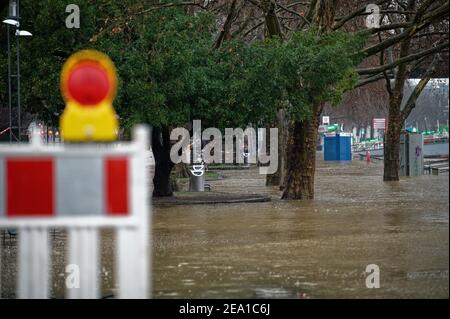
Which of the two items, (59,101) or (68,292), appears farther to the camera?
(59,101)

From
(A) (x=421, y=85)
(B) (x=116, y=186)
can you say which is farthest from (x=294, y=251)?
(A) (x=421, y=85)

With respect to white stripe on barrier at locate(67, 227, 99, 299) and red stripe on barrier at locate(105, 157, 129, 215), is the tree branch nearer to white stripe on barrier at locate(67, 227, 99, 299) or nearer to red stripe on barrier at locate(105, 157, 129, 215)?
white stripe on barrier at locate(67, 227, 99, 299)

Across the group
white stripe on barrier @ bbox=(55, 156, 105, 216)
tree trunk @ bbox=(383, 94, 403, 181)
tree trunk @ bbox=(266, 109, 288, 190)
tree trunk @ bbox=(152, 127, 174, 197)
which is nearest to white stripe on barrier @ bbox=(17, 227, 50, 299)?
white stripe on barrier @ bbox=(55, 156, 105, 216)

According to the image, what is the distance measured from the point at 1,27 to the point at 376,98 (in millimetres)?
35825

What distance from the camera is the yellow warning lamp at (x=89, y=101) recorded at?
4902 millimetres

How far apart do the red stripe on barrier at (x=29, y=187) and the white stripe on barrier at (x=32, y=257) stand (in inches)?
4.2

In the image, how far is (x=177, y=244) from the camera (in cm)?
1742

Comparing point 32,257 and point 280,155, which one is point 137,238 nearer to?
point 32,257

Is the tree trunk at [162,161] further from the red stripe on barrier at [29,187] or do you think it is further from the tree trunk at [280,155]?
the red stripe on barrier at [29,187]

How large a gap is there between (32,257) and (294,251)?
10.4 meters

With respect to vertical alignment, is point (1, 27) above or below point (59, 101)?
above

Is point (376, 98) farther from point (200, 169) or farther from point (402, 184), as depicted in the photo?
point (200, 169)

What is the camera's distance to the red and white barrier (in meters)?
5.11
